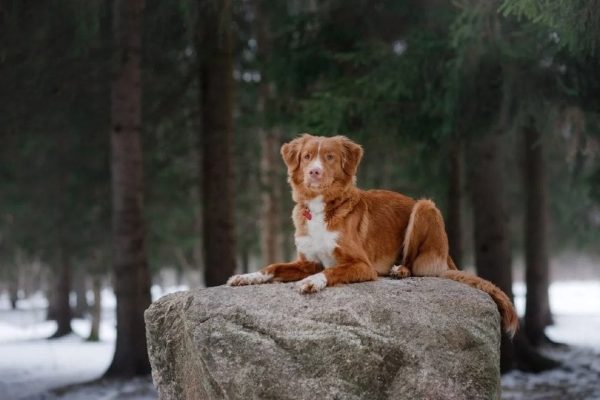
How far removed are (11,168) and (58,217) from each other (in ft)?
5.05

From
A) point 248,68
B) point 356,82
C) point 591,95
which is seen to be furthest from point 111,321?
point 591,95

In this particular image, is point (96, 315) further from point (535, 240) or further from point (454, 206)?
point (535, 240)

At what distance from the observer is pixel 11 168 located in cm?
1459

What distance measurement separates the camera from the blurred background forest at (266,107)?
28.9ft

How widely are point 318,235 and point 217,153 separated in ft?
23.4

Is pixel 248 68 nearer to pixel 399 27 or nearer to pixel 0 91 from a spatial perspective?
pixel 399 27

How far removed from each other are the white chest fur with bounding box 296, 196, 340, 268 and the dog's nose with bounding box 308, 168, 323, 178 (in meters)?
0.26

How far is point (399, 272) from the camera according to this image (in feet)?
17.9

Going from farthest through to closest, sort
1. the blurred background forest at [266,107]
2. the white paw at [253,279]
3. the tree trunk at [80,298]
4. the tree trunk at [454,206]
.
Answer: the tree trunk at [80,298] → the tree trunk at [454,206] → the blurred background forest at [266,107] → the white paw at [253,279]

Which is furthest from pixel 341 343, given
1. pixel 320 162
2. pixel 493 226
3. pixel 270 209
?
pixel 270 209

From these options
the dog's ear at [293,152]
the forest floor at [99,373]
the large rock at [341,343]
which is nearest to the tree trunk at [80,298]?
the forest floor at [99,373]

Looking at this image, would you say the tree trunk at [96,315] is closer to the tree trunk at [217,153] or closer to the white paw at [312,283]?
the tree trunk at [217,153]

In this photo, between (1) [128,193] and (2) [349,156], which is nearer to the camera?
(2) [349,156]

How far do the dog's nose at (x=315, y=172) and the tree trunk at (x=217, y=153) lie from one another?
23.6 ft
